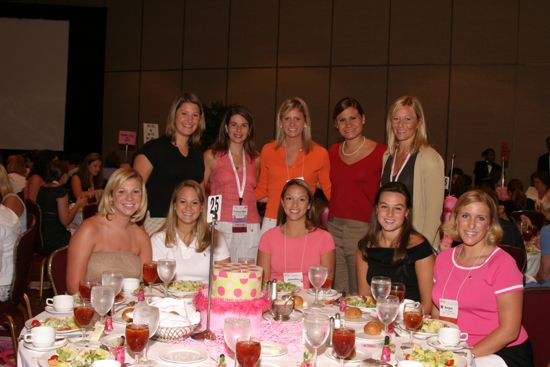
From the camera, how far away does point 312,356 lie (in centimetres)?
210

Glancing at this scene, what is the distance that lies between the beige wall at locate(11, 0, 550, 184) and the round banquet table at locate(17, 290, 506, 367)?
8772 millimetres

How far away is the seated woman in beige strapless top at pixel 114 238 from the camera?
11.0 feet

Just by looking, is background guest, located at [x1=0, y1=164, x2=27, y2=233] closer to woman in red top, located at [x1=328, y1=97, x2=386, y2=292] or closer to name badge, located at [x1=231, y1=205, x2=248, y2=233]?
name badge, located at [x1=231, y1=205, x2=248, y2=233]

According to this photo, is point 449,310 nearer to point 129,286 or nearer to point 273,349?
point 273,349

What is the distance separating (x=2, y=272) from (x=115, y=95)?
10.1 m

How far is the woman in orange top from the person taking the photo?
4605 mm

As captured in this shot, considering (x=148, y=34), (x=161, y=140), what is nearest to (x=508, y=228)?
(x=161, y=140)

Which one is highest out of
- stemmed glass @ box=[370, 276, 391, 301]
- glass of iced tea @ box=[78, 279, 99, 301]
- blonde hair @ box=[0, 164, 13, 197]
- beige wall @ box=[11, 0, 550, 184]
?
beige wall @ box=[11, 0, 550, 184]

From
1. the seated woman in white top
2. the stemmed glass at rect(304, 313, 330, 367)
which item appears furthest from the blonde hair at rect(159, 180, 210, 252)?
the stemmed glass at rect(304, 313, 330, 367)

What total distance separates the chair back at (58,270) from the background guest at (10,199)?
125 centimetres

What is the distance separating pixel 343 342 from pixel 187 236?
1999 millimetres

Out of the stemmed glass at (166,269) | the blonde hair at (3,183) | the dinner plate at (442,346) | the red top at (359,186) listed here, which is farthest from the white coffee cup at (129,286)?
the blonde hair at (3,183)

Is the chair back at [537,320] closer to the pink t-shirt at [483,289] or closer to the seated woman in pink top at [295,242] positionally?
the pink t-shirt at [483,289]

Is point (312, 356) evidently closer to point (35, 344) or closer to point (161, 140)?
point (35, 344)
